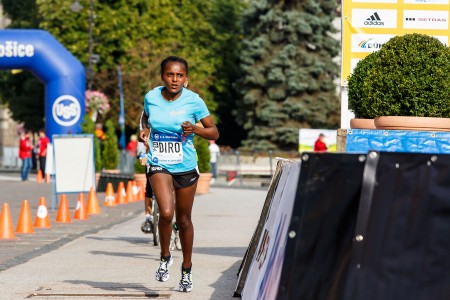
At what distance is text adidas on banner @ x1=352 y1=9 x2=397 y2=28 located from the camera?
40.2 ft

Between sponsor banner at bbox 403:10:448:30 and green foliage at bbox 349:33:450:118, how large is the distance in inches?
91.7

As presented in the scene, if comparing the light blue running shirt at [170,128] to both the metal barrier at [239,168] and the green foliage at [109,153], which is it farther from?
the metal barrier at [239,168]

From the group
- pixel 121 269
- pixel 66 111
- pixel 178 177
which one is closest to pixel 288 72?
pixel 66 111

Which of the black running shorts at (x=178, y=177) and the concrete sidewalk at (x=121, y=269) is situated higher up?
the black running shorts at (x=178, y=177)

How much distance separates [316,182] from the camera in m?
5.34

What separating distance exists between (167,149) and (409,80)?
→ 201 centimetres

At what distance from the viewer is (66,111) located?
39094mm

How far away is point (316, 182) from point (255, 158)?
46.0m

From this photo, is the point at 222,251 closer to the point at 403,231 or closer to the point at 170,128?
the point at 170,128

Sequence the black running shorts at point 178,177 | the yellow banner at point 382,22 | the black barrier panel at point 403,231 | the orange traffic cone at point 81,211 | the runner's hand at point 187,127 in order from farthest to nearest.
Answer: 1. the orange traffic cone at point 81,211
2. the yellow banner at point 382,22
3. the black running shorts at point 178,177
4. the runner's hand at point 187,127
5. the black barrier panel at point 403,231

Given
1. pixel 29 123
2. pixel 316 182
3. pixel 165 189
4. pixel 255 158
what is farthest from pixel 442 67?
pixel 29 123

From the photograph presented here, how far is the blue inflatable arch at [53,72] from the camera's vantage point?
38562 millimetres

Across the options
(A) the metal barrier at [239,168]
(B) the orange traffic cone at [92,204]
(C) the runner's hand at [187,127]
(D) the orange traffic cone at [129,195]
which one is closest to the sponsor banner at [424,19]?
(C) the runner's hand at [187,127]

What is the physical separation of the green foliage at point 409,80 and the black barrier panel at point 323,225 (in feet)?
14.3
